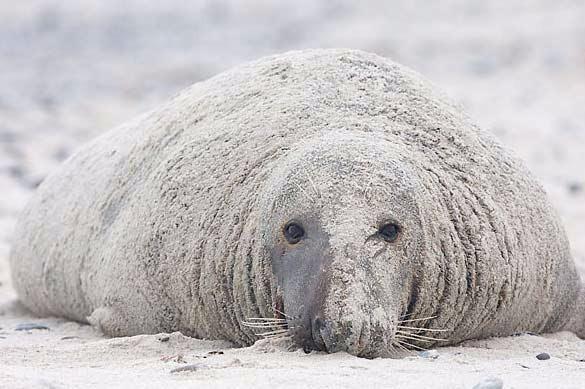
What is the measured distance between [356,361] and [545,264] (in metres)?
1.50

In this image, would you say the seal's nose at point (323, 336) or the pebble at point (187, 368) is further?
the seal's nose at point (323, 336)

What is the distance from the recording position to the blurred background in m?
13.4

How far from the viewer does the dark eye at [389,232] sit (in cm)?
405

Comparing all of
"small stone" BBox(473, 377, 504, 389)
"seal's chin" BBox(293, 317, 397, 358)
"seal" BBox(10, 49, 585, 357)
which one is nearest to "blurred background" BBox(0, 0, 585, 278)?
"seal" BBox(10, 49, 585, 357)

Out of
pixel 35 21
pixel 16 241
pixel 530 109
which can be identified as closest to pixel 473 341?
pixel 16 241

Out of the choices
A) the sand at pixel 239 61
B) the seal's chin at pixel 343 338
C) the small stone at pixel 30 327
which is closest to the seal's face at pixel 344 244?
the seal's chin at pixel 343 338

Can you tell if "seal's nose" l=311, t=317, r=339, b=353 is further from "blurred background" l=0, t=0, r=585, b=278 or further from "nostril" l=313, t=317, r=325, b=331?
"blurred background" l=0, t=0, r=585, b=278

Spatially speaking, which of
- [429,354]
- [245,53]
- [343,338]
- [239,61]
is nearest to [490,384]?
[343,338]

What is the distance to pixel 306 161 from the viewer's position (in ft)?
13.9

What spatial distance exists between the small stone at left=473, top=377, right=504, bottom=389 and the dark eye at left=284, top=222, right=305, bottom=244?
1012 mm

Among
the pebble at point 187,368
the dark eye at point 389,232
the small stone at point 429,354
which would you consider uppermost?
the dark eye at point 389,232

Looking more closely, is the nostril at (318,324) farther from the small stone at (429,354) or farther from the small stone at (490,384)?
the small stone at (490,384)

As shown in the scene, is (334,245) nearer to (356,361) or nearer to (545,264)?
(356,361)

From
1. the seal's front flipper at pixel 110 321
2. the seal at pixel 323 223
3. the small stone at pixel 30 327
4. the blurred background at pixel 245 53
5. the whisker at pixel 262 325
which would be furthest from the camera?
the blurred background at pixel 245 53
